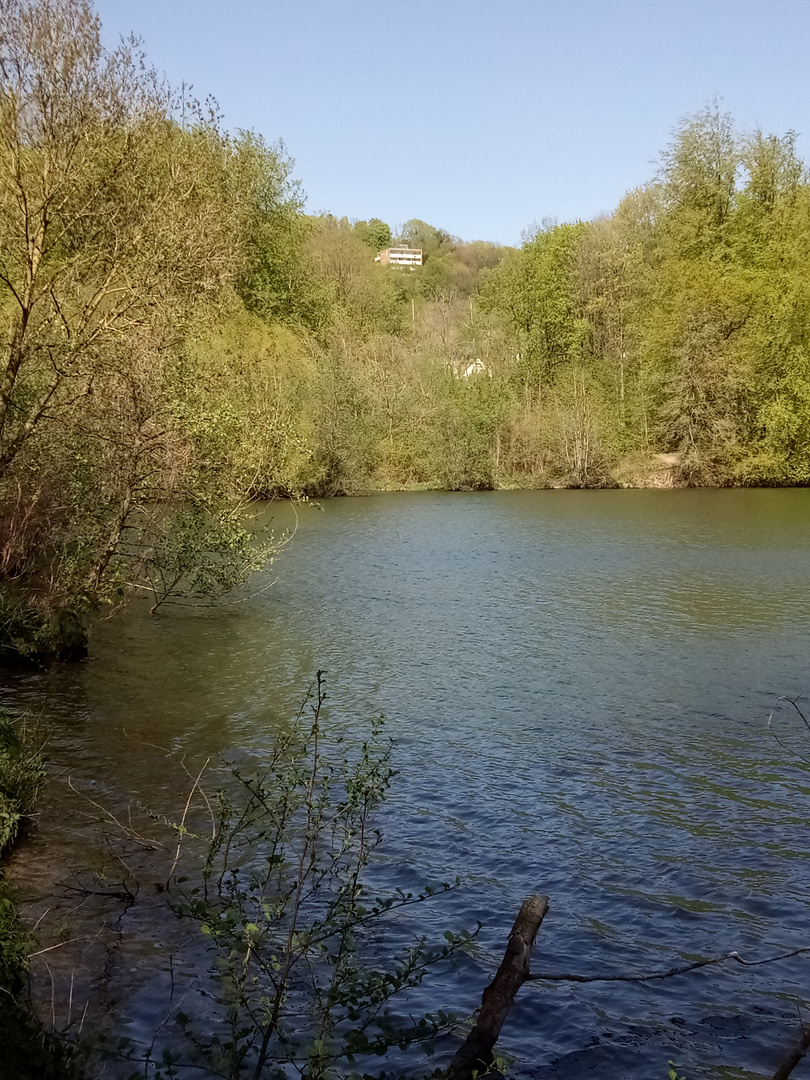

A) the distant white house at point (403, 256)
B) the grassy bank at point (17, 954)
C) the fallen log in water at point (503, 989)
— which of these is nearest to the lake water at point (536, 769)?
the grassy bank at point (17, 954)

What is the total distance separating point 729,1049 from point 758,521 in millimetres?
34730

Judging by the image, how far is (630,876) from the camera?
867cm

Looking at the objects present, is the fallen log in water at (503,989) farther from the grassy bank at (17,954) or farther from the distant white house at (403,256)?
the distant white house at (403,256)

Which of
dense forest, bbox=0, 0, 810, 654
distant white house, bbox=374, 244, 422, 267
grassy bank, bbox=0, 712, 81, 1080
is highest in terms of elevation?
distant white house, bbox=374, 244, 422, 267

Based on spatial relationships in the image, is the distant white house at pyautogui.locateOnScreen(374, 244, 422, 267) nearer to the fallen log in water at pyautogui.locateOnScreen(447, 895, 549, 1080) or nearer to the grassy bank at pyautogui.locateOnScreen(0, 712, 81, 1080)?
the grassy bank at pyautogui.locateOnScreen(0, 712, 81, 1080)

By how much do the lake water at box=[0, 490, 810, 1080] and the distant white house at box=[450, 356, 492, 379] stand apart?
4181 centimetres

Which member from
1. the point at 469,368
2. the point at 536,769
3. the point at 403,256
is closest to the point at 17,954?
the point at 536,769

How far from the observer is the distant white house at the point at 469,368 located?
67500 millimetres

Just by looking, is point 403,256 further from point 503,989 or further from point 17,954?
point 503,989

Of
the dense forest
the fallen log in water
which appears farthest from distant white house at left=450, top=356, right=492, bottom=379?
the fallen log in water

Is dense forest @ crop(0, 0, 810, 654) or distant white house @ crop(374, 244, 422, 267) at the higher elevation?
distant white house @ crop(374, 244, 422, 267)

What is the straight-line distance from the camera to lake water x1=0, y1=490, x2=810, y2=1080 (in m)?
6.69

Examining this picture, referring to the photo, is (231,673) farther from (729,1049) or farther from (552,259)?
(552,259)

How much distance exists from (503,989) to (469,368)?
70753 millimetres
